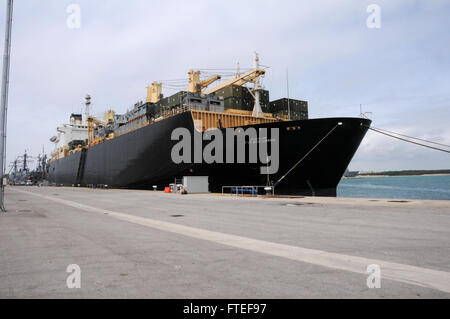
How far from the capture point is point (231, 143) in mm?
23328

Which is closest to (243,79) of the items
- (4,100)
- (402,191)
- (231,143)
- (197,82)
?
(197,82)

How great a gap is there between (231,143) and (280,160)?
13.7ft

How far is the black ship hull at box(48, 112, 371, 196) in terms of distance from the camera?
68.0 ft

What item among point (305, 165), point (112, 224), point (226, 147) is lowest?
point (112, 224)

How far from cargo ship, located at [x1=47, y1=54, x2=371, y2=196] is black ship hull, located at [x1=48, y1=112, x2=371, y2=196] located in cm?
7

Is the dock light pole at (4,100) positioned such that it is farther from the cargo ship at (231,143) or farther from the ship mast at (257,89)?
the ship mast at (257,89)

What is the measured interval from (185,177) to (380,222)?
19124 millimetres

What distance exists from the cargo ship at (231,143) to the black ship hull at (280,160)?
70mm

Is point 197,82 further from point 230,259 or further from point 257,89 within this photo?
point 230,259

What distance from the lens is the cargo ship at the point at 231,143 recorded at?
2108cm

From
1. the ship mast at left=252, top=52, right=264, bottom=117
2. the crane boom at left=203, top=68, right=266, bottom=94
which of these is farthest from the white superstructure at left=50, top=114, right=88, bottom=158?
the ship mast at left=252, top=52, right=264, bottom=117

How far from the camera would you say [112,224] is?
383 inches
